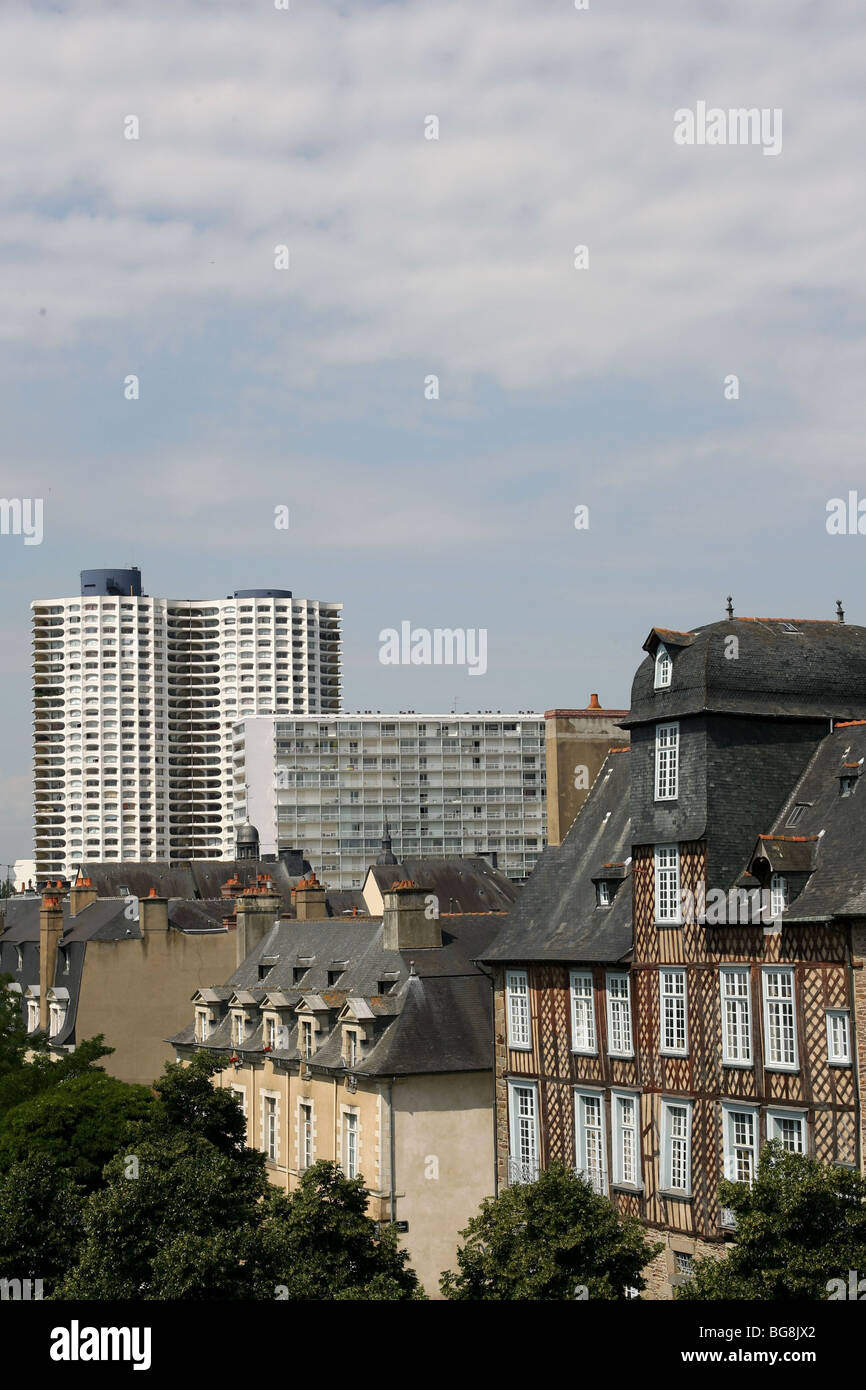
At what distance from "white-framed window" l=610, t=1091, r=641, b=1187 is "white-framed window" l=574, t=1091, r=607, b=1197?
553 millimetres

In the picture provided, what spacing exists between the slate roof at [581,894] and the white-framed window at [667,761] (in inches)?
145

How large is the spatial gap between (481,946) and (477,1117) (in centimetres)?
673

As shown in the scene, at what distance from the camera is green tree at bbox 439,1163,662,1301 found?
105 feet

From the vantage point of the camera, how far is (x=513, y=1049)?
161 ft

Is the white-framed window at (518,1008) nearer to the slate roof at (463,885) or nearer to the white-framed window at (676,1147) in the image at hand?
the white-framed window at (676,1147)

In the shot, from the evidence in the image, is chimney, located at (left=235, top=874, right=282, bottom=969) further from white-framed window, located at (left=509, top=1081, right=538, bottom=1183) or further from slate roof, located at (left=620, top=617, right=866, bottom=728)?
slate roof, located at (left=620, top=617, right=866, bottom=728)

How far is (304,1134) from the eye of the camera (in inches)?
2164

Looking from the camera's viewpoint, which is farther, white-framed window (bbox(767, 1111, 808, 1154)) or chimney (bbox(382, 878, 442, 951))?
chimney (bbox(382, 878, 442, 951))

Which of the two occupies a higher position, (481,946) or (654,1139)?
(481,946)

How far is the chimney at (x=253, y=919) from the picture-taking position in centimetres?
6781

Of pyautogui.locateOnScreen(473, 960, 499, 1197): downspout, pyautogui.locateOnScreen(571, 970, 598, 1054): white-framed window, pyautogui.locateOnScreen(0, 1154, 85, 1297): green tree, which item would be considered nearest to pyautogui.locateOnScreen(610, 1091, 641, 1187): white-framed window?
pyautogui.locateOnScreen(571, 970, 598, 1054): white-framed window
